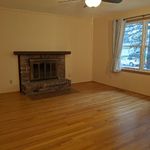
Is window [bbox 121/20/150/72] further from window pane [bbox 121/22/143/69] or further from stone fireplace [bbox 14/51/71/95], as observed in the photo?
stone fireplace [bbox 14/51/71/95]

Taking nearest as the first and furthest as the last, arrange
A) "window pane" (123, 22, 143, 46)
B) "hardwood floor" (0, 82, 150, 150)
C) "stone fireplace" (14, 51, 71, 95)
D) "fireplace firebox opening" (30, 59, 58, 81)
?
"hardwood floor" (0, 82, 150, 150) < "window pane" (123, 22, 143, 46) < "stone fireplace" (14, 51, 71, 95) < "fireplace firebox opening" (30, 59, 58, 81)

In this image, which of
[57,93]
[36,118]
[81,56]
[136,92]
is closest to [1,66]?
[57,93]

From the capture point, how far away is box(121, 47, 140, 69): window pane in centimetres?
464

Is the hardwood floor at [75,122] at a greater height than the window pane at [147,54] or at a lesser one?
lesser

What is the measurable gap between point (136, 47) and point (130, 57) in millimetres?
350

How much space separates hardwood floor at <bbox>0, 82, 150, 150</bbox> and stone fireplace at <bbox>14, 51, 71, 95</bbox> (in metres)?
0.48

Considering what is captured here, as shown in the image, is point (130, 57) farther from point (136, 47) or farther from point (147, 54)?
point (147, 54)

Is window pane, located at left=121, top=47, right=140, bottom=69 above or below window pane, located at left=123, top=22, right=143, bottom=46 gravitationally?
below

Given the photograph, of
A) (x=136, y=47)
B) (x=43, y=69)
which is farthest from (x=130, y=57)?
(x=43, y=69)

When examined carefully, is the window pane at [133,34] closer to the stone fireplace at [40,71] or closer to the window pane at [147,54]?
the window pane at [147,54]

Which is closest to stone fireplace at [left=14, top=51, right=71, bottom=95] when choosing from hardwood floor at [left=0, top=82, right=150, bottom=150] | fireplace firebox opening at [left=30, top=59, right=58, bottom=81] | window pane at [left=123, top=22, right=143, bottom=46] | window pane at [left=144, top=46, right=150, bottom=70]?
fireplace firebox opening at [left=30, top=59, right=58, bottom=81]

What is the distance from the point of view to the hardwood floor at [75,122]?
2.26 metres

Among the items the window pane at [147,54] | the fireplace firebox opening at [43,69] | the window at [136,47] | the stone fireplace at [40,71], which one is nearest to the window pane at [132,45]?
the window at [136,47]

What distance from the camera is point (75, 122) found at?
9.50 feet
